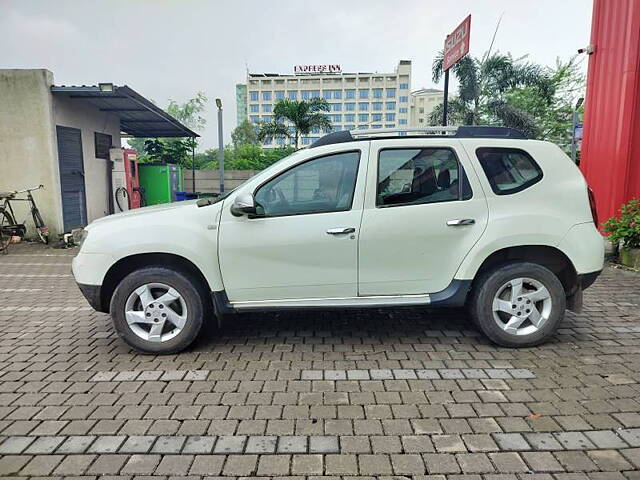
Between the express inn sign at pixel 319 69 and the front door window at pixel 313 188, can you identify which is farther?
the express inn sign at pixel 319 69

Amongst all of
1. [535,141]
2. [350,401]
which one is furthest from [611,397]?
[535,141]

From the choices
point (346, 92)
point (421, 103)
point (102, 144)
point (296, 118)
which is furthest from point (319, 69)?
point (102, 144)

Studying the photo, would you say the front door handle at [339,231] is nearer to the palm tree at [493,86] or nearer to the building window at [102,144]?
the building window at [102,144]

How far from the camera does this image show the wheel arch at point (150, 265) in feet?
13.0

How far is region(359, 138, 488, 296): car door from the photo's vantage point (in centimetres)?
390

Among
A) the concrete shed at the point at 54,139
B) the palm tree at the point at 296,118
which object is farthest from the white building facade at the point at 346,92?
the concrete shed at the point at 54,139

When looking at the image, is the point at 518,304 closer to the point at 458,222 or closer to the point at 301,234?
the point at 458,222

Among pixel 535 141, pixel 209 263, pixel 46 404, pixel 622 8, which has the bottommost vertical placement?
pixel 46 404

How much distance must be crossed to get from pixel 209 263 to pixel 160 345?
33.1 inches

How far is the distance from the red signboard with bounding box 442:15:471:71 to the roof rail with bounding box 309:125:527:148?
10.5ft

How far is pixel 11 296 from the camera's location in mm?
6105

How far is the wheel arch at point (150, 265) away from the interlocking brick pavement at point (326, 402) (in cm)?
59

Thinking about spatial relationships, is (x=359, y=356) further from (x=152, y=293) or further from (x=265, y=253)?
(x=152, y=293)

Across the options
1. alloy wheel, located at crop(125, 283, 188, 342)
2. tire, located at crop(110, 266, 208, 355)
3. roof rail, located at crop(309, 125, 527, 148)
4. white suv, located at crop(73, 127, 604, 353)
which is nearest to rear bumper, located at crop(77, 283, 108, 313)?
white suv, located at crop(73, 127, 604, 353)
